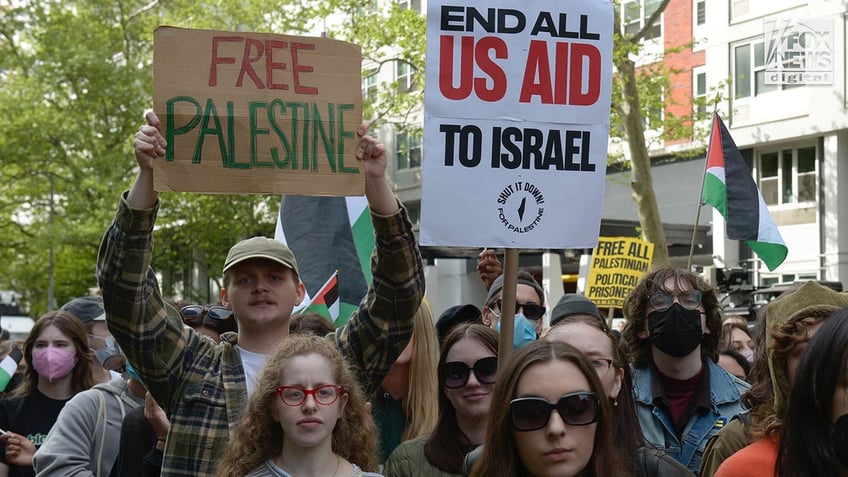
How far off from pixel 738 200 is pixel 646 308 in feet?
13.5

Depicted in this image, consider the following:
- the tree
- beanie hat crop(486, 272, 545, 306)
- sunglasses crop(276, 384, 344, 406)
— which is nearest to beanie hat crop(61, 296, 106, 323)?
beanie hat crop(486, 272, 545, 306)

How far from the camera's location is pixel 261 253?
414cm

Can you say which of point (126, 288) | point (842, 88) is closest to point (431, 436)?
point (126, 288)

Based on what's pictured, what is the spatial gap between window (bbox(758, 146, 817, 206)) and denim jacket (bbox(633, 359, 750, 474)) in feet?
78.4

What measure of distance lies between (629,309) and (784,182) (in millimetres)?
24947

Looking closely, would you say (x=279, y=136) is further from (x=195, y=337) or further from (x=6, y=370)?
(x=6, y=370)

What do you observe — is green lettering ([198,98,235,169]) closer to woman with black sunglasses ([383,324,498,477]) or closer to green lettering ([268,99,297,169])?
green lettering ([268,99,297,169])

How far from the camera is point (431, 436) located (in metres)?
4.25

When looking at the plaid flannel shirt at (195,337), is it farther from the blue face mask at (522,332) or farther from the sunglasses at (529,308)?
the sunglasses at (529,308)

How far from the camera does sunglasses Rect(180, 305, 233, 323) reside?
5578 millimetres

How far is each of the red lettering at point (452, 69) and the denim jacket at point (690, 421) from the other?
1.33 meters

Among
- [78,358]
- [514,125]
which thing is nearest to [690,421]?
[514,125]

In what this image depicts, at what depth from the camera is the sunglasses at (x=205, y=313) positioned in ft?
18.3

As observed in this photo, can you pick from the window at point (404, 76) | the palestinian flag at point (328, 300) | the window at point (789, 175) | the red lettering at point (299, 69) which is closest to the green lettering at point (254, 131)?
the red lettering at point (299, 69)
